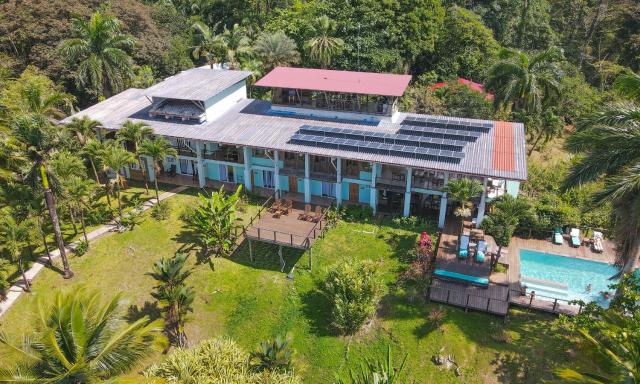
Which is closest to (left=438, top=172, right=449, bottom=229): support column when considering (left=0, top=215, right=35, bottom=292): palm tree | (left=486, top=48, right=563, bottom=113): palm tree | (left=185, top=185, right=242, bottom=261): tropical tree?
(left=185, top=185, right=242, bottom=261): tropical tree

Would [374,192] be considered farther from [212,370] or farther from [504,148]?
[212,370]

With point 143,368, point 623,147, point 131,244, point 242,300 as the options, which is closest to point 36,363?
point 143,368

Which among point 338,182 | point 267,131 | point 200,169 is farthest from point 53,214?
point 338,182

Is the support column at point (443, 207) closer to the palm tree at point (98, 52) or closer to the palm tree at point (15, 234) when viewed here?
the palm tree at point (15, 234)

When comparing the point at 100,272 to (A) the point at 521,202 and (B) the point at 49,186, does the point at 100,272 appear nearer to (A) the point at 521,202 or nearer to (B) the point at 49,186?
(B) the point at 49,186

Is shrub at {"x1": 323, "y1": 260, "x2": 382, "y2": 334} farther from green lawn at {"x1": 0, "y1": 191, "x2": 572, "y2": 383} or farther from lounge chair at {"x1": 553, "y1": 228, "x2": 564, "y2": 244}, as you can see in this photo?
lounge chair at {"x1": 553, "y1": 228, "x2": 564, "y2": 244}
